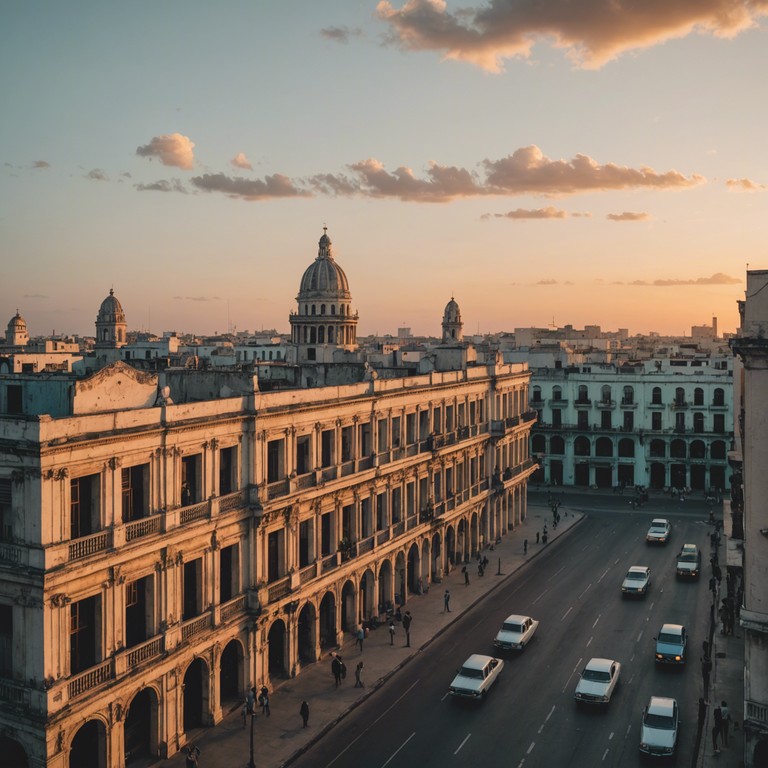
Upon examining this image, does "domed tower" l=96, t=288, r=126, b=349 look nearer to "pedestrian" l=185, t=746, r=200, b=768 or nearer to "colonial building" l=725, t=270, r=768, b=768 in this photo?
"pedestrian" l=185, t=746, r=200, b=768

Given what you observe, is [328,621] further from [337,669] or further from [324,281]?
[324,281]

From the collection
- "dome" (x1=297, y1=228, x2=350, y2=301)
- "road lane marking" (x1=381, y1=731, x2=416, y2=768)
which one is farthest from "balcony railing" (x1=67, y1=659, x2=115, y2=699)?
"dome" (x1=297, y1=228, x2=350, y2=301)

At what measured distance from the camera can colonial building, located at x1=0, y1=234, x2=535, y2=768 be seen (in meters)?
25.2

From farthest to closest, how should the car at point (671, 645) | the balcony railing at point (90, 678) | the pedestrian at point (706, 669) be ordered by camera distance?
1. the car at point (671, 645)
2. the pedestrian at point (706, 669)
3. the balcony railing at point (90, 678)

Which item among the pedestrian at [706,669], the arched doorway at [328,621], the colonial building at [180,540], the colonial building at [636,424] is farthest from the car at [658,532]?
the arched doorway at [328,621]

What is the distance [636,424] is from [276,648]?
181 ft

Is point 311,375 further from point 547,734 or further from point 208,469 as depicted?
point 547,734

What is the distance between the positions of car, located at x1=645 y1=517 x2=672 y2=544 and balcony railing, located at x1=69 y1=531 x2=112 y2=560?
44675mm

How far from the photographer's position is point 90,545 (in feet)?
86.8

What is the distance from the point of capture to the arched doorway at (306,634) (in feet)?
128

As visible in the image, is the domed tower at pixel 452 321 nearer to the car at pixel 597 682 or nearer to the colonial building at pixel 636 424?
the colonial building at pixel 636 424

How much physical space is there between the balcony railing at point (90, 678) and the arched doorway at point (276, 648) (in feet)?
35.1

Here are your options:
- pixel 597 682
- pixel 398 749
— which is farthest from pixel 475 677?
pixel 398 749

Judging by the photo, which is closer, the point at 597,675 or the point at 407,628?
the point at 597,675
